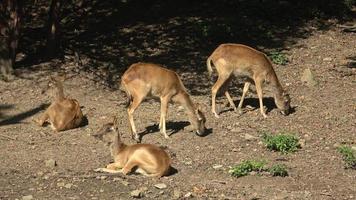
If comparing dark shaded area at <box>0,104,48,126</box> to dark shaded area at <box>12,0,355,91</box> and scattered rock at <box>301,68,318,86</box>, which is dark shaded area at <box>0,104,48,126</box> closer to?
dark shaded area at <box>12,0,355,91</box>

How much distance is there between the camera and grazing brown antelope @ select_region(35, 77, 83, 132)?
12754 millimetres

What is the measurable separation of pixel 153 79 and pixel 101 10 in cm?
887

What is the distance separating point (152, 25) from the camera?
19.8 meters

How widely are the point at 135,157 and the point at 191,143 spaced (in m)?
2.01

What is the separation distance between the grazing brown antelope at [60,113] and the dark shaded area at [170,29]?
2.47 meters

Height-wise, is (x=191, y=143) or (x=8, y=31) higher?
(x=8, y=31)

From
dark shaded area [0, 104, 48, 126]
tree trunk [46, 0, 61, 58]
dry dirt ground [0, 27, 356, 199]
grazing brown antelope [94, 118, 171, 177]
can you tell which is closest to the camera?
dry dirt ground [0, 27, 356, 199]

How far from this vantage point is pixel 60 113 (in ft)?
41.8

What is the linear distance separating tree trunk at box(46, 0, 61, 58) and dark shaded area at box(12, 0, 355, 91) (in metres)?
0.28

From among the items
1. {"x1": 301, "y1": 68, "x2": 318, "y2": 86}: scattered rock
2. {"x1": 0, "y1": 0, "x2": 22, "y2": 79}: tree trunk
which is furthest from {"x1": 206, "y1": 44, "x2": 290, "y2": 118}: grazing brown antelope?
{"x1": 0, "y1": 0, "x2": 22, "y2": 79}: tree trunk

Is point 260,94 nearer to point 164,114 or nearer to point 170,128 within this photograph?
point 170,128

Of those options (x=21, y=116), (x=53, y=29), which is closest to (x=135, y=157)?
(x=21, y=116)

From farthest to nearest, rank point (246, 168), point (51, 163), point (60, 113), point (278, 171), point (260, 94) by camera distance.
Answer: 1. point (260, 94)
2. point (60, 113)
3. point (51, 163)
4. point (246, 168)
5. point (278, 171)

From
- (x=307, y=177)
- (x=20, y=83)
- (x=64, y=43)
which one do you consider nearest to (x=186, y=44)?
(x=64, y=43)
